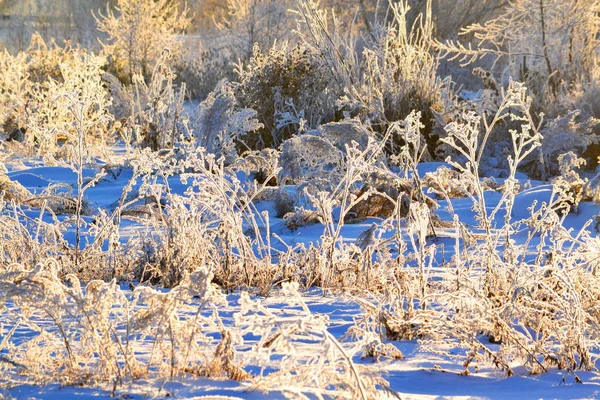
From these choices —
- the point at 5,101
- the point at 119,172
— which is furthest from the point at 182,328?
the point at 5,101

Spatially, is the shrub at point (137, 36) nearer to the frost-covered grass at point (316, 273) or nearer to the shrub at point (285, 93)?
the shrub at point (285, 93)

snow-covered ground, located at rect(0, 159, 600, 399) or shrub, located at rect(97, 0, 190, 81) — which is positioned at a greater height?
shrub, located at rect(97, 0, 190, 81)

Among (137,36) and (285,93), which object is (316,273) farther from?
(137,36)

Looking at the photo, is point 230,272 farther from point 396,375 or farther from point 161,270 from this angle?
point 396,375

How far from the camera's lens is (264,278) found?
3.46 m

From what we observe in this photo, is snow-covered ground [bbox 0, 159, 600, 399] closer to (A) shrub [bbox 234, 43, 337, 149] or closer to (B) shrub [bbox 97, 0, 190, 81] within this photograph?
(A) shrub [bbox 234, 43, 337, 149]

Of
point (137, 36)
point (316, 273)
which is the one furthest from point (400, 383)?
point (137, 36)

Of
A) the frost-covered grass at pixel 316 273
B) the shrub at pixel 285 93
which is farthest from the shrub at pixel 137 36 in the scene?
the frost-covered grass at pixel 316 273

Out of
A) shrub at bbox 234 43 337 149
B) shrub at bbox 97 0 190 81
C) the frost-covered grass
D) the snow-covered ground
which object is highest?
shrub at bbox 97 0 190 81

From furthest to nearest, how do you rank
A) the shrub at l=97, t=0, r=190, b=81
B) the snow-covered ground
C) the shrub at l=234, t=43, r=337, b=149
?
the shrub at l=97, t=0, r=190, b=81, the shrub at l=234, t=43, r=337, b=149, the snow-covered ground

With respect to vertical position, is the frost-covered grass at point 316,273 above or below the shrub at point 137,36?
below

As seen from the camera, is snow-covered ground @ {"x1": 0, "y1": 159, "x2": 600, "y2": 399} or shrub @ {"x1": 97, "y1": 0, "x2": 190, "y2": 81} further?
shrub @ {"x1": 97, "y1": 0, "x2": 190, "y2": 81}

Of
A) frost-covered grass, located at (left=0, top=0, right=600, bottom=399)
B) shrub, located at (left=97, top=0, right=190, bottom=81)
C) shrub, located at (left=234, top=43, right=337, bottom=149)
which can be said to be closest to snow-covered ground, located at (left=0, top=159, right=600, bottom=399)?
frost-covered grass, located at (left=0, top=0, right=600, bottom=399)

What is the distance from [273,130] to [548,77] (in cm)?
277
